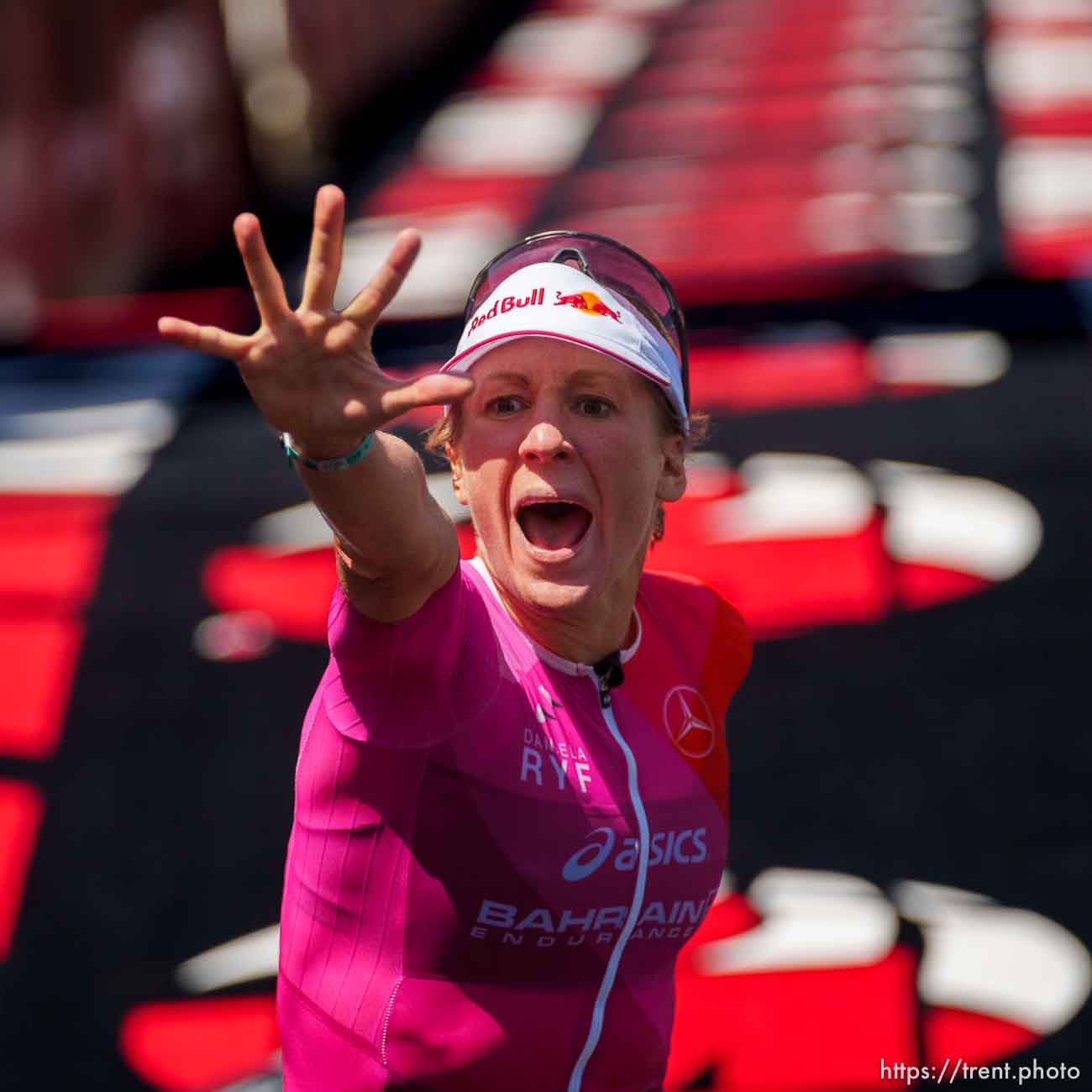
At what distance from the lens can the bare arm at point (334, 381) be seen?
A: 1.50 m

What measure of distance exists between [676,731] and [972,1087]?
4.84 ft

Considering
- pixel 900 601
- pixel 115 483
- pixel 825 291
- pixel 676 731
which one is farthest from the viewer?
pixel 825 291

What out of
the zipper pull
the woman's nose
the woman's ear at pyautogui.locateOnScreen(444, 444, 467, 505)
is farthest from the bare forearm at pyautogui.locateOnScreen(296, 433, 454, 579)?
the zipper pull

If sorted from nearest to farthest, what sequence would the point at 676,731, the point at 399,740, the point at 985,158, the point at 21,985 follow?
the point at 399,740
the point at 676,731
the point at 21,985
the point at 985,158

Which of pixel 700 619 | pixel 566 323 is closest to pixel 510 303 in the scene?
pixel 566 323

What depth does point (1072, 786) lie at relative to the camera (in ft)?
11.8

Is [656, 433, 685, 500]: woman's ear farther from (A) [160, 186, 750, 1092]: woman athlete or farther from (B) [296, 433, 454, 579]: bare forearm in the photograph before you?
(B) [296, 433, 454, 579]: bare forearm

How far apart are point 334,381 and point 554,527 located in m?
0.48

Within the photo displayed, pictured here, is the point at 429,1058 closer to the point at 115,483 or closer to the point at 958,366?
the point at 115,483

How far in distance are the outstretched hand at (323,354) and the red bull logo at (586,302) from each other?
41 cm

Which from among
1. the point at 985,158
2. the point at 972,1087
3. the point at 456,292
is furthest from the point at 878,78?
the point at 972,1087

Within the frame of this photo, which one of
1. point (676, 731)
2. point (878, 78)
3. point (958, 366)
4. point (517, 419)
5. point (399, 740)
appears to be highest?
point (517, 419)

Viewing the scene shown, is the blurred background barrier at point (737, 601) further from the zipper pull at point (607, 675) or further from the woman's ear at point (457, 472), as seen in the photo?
the woman's ear at point (457, 472)

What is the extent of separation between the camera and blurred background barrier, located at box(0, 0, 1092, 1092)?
335cm
